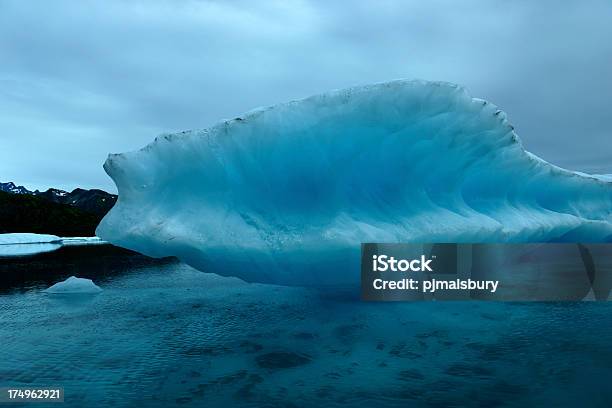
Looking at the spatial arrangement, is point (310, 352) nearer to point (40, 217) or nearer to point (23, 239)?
point (23, 239)

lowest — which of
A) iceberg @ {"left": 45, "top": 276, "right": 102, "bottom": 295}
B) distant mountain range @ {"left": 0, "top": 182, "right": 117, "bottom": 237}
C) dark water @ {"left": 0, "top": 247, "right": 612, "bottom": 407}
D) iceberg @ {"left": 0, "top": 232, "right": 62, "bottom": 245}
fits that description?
dark water @ {"left": 0, "top": 247, "right": 612, "bottom": 407}

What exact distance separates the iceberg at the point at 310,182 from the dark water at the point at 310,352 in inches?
44.2

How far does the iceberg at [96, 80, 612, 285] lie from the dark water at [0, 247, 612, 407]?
3.69 feet

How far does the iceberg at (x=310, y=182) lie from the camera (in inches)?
273

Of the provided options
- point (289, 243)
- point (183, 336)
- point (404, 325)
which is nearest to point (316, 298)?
point (289, 243)

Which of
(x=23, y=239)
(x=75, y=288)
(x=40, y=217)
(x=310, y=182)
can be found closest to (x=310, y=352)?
(x=310, y=182)

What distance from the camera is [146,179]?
736 centimetres

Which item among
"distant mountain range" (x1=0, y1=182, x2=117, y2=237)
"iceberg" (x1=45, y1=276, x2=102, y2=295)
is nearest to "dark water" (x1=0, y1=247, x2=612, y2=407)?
"iceberg" (x1=45, y1=276, x2=102, y2=295)

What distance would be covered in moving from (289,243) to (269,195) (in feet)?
3.23

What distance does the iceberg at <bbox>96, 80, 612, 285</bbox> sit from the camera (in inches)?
273

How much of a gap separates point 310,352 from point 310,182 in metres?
3.19

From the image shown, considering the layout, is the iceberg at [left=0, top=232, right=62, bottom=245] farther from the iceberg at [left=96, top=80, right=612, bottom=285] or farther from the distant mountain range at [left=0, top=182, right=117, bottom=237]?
the iceberg at [left=96, top=80, right=612, bottom=285]

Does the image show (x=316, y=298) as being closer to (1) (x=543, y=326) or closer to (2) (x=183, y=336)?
(2) (x=183, y=336)

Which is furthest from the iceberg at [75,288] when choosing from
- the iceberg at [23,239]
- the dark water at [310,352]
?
the iceberg at [23,239]
